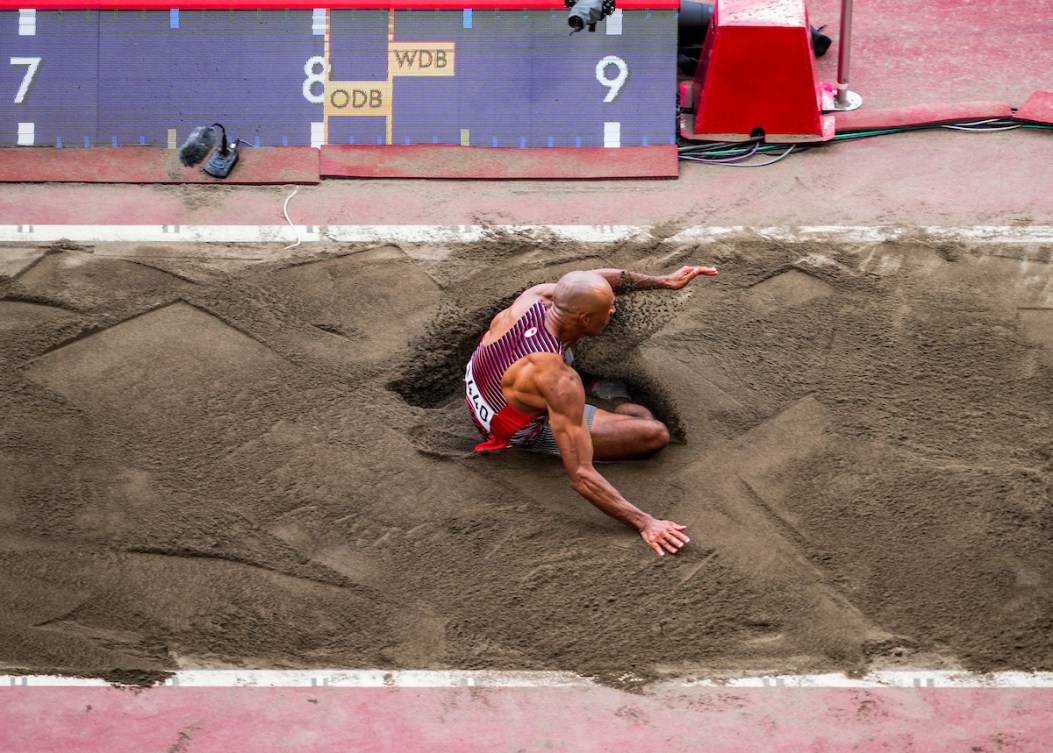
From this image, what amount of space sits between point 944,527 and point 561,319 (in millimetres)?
2175

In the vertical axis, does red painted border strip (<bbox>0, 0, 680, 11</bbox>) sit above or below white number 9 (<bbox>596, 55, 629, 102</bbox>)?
above

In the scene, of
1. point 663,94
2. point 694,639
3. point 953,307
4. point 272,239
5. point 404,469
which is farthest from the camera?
point 663,94

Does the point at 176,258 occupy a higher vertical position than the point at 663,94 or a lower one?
lower

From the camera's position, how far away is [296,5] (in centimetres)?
888

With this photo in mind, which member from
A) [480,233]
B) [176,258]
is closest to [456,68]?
[480,233]

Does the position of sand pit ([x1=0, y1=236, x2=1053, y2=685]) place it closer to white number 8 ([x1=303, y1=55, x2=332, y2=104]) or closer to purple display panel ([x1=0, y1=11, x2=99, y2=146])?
purple display panel ([x1=0, y1=11, x2=99, y2=146])

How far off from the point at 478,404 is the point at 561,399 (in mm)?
644

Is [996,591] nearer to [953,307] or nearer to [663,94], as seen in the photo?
[953,307]

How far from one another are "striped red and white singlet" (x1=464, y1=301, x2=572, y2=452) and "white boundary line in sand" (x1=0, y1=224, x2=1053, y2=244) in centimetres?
156

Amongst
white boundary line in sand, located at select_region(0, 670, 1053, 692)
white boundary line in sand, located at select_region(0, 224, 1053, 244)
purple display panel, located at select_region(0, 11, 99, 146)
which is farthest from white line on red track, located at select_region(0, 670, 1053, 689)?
purple display panel, located at select_region(0, 11, 99, 146)

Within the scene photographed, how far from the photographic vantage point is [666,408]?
7.00 meters

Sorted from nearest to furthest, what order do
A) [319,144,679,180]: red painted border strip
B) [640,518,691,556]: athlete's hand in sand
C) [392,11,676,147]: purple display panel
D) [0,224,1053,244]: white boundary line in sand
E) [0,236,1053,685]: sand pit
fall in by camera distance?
1. [0,236,1053,685]: sand pit
2. [640,518,691,556]: athlete's hand in sand
3. [0,224,1053,244]: white boundary line in sand
4. [319,144,679,180]: red painted border strip
5. [392,11,676,147]: purple display panel

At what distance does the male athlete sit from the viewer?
6188mm

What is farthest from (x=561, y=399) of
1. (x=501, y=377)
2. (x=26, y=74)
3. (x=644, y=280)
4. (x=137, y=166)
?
(x=26, y=74)
